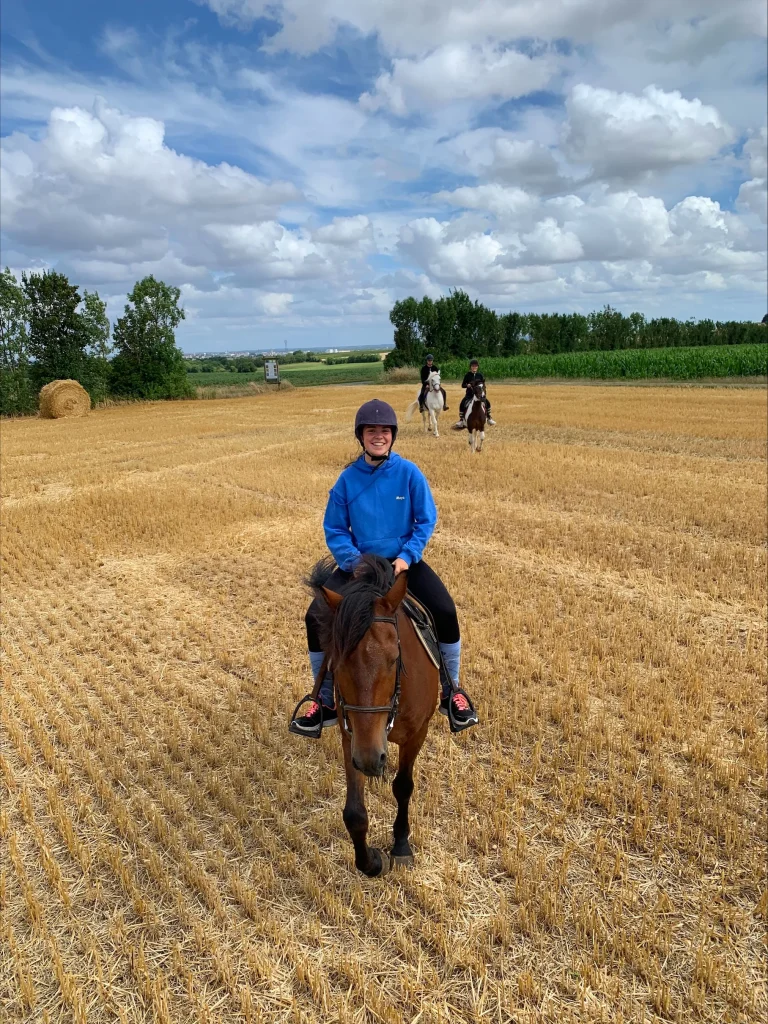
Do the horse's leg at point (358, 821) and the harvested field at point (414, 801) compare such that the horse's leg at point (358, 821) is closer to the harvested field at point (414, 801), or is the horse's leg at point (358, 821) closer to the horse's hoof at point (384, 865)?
the horse's hoof at point (384, 865)

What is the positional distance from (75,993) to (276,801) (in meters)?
1.61

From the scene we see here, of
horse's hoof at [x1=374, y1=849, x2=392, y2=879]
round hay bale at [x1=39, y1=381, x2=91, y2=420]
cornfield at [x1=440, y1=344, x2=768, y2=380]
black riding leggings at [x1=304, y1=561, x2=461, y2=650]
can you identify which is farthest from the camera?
cornfield at [x1=440, y1=344, x2=768, y2=380]

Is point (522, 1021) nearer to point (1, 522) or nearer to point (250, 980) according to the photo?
point (250, 980)

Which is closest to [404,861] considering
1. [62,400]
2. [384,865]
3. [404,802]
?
[384,865]

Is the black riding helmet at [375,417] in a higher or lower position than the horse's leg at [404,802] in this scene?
higher

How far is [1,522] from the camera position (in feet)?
41.0

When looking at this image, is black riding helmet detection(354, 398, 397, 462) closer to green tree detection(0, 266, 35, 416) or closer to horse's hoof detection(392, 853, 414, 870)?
horse's hoof detection(392, 853, 414, 870)

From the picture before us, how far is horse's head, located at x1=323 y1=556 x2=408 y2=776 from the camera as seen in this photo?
2.78 metres

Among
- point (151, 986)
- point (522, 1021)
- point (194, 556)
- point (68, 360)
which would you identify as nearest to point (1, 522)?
point (194, 556)

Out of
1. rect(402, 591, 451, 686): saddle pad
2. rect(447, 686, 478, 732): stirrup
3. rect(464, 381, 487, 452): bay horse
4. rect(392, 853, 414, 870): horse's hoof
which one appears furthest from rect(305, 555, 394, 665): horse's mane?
rect(464, 381, 487, 452): bay horse

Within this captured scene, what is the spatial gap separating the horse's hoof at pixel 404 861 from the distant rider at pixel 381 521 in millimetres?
871

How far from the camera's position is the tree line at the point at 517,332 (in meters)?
64.4

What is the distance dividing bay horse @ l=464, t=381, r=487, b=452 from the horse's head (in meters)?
14.6

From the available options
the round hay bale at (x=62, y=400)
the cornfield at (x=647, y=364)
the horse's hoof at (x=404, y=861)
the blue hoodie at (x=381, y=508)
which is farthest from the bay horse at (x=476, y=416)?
the cornfield at (x=647, y=364)
